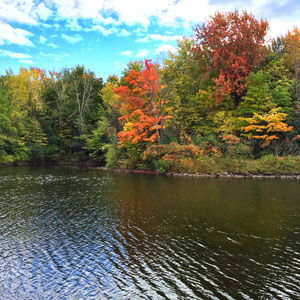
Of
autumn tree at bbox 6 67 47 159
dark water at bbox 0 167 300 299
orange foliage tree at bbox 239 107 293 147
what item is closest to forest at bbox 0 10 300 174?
orange foliage tree at bbox 239 107 293 147

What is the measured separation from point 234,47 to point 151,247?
26653 millimetres

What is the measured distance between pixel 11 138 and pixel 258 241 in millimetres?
36540

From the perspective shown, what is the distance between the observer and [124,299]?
560cm

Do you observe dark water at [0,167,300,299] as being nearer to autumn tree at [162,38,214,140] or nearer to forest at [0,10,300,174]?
forest at [0,10,300,174]

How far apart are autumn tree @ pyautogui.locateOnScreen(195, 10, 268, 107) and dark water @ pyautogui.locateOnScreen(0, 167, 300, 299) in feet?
52.5

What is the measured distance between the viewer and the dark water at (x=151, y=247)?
6.04 m

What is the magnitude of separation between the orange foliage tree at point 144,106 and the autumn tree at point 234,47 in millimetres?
6800

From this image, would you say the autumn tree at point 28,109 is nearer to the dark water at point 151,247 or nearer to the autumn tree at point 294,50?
the dark water at point 151,247

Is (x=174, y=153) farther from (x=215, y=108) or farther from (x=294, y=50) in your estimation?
(x=294, y=50)

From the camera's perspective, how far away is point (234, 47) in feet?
92.3

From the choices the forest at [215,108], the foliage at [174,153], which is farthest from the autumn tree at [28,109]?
the foliage at [174,153]

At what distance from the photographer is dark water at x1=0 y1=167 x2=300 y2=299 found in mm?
6035

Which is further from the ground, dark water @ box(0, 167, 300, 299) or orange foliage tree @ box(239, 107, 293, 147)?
orange foliage tree @ box(239, 107, 293, 147)

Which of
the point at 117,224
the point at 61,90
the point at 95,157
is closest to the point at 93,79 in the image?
the point at 61,90
